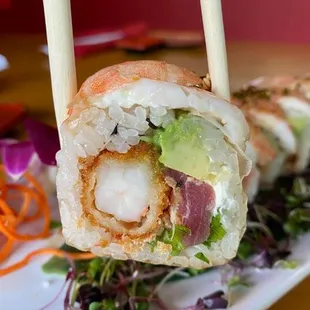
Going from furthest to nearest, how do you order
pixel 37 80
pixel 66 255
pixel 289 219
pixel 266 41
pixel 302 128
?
pixel 266 41, pixel 37 80, pixel 302 128, pixel 289 219, pixel 66 255

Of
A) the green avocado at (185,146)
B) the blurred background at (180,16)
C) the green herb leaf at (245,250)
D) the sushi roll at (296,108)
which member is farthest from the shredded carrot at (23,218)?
the blurred background at (180,16)

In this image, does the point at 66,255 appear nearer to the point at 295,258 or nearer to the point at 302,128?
the point at 295,258

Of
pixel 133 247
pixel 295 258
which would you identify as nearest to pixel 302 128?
pixel 295 258

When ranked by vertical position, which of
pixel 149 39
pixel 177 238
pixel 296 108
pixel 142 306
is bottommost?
pixel 142 306

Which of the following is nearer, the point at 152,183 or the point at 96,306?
the point at 152,183

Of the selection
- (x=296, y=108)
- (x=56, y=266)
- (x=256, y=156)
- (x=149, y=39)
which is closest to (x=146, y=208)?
(x=56, y=266)

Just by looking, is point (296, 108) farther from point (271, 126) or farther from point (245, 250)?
point (245, 250)
